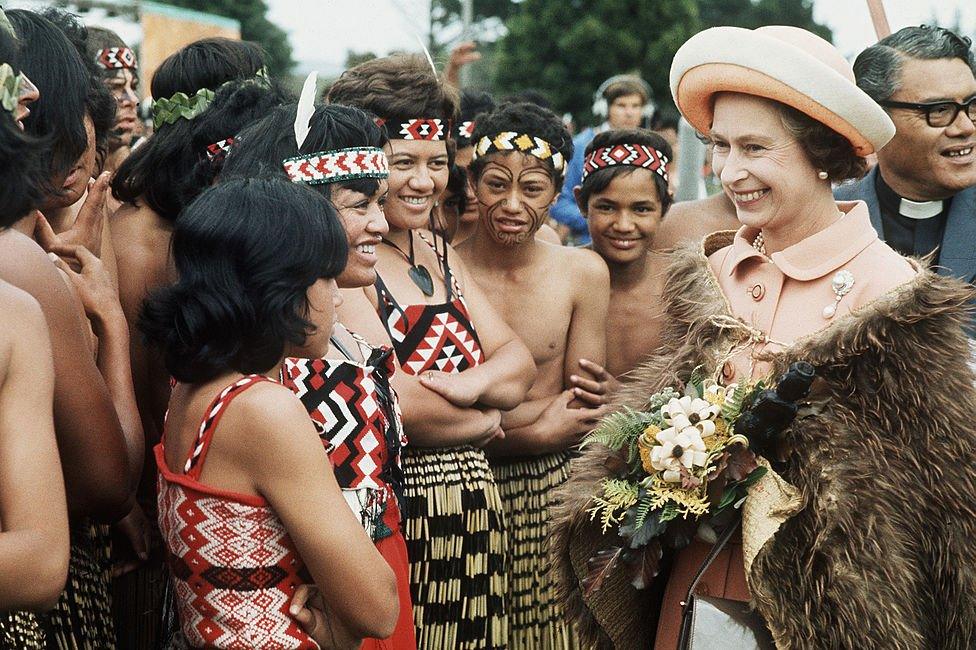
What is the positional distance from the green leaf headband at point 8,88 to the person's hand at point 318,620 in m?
1.12

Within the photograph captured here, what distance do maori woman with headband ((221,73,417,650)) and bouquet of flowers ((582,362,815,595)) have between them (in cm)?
55

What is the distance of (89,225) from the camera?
3.12 meters

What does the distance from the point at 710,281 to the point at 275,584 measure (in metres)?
1.48

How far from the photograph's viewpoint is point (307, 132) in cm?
307

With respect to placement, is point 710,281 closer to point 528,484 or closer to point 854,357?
point 854,357

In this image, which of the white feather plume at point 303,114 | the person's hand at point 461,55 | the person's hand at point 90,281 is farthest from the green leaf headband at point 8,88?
the person's hand at point 461,55

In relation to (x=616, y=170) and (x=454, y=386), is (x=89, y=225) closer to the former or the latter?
(x=454, y=386)

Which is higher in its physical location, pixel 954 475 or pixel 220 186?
pixel 220 186

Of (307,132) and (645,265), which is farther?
(645,265)

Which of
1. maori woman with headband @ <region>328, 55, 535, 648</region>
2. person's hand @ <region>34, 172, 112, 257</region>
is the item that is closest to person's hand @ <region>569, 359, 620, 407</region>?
maori woman with headband @ <region>328, 55, 535, 648</region>

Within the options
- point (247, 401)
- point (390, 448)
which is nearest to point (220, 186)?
point (247, 401)

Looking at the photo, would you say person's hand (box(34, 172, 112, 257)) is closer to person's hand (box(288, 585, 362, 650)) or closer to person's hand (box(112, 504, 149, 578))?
person's hand (box(112, 504, 149, 578))

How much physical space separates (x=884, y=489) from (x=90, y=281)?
82.6 inches

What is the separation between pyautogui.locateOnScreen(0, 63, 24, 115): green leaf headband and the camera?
1.95 meters
